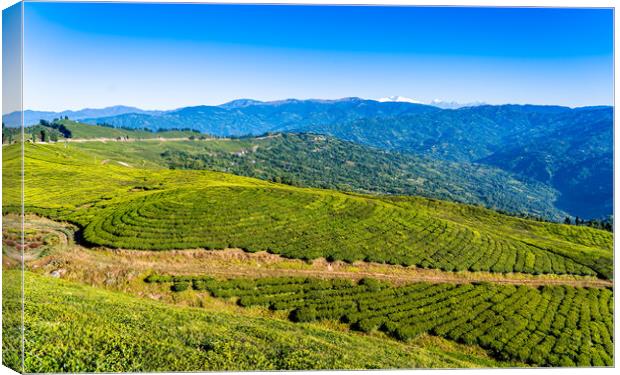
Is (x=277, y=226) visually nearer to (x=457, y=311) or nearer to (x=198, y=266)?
(x=198, y=266)

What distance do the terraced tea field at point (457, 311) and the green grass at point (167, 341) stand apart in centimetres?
94

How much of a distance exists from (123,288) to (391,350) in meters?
13.7

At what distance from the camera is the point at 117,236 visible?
26.0 m

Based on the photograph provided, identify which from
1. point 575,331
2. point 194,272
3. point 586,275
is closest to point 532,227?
point 586,275

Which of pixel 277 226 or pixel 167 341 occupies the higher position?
pixel 277 226

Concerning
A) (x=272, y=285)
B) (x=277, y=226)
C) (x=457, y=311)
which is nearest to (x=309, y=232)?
(x=277, y=226)

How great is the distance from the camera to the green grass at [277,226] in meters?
27.4

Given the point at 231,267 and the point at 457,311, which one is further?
the point at 231,267

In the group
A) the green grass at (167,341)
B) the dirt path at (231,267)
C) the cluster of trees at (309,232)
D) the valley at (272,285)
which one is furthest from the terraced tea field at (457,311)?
the cluster of trees at (309,232)

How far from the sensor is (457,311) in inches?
906

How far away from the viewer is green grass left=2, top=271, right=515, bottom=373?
52.6 feet

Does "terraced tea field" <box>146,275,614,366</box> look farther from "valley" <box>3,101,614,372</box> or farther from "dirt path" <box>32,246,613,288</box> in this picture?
"dirt path" <box>32,246,613,288</box>

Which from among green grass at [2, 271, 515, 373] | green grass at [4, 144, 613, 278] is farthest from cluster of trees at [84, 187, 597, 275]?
green grass at [2, 271, 515, 373]

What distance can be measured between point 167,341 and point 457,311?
14.7 m
